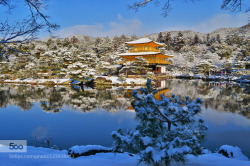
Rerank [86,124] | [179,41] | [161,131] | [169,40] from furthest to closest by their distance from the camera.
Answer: [169,40] < [179,41] < [86,124] < [161,131]

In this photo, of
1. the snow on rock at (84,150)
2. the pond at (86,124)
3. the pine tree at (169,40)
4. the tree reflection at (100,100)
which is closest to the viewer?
the snow on rock at (84,150)

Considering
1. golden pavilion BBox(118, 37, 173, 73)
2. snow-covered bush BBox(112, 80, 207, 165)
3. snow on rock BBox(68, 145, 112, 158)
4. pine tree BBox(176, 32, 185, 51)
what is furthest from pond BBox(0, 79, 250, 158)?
pine tree BBox(176, 32, 185, 51)

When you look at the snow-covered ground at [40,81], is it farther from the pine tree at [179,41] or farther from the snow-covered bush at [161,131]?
the pine tree at [179,41]

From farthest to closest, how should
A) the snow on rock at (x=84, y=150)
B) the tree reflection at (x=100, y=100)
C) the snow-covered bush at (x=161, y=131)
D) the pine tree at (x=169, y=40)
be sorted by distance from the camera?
1. the pine tree at (x=169, y=40)
2. the tree reflection at (x=100, y=100)
3. the snow on rock at (x=84, y=150)
4. the snow-covered bush at (x=161, y=131)

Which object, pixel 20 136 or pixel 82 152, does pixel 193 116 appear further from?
pixel 20 136

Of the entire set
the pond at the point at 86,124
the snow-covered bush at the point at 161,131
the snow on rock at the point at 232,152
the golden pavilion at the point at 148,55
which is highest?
the golden pavilion at the point at 148,55

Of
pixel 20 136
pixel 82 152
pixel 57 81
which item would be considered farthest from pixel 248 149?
pixel 57 81

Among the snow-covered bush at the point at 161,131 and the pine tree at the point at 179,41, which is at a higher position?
the pine tree at the point at 179,41

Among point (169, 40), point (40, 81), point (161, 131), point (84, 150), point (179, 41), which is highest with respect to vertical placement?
point (169, 40)

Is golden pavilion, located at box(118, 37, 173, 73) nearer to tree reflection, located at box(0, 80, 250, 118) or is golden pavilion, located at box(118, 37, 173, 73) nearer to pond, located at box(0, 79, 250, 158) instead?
tree reflection, located at box(0, 80, 250, 118)

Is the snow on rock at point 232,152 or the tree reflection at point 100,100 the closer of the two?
the snow on rock at point 232,152

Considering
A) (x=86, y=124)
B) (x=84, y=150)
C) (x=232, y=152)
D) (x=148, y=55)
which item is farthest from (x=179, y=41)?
(x=84, y=150)

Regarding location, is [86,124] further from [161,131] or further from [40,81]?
[40,81]

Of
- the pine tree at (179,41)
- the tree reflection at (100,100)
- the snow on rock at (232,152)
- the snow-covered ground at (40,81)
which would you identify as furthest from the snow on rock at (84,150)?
the pine tree at (179,41)
